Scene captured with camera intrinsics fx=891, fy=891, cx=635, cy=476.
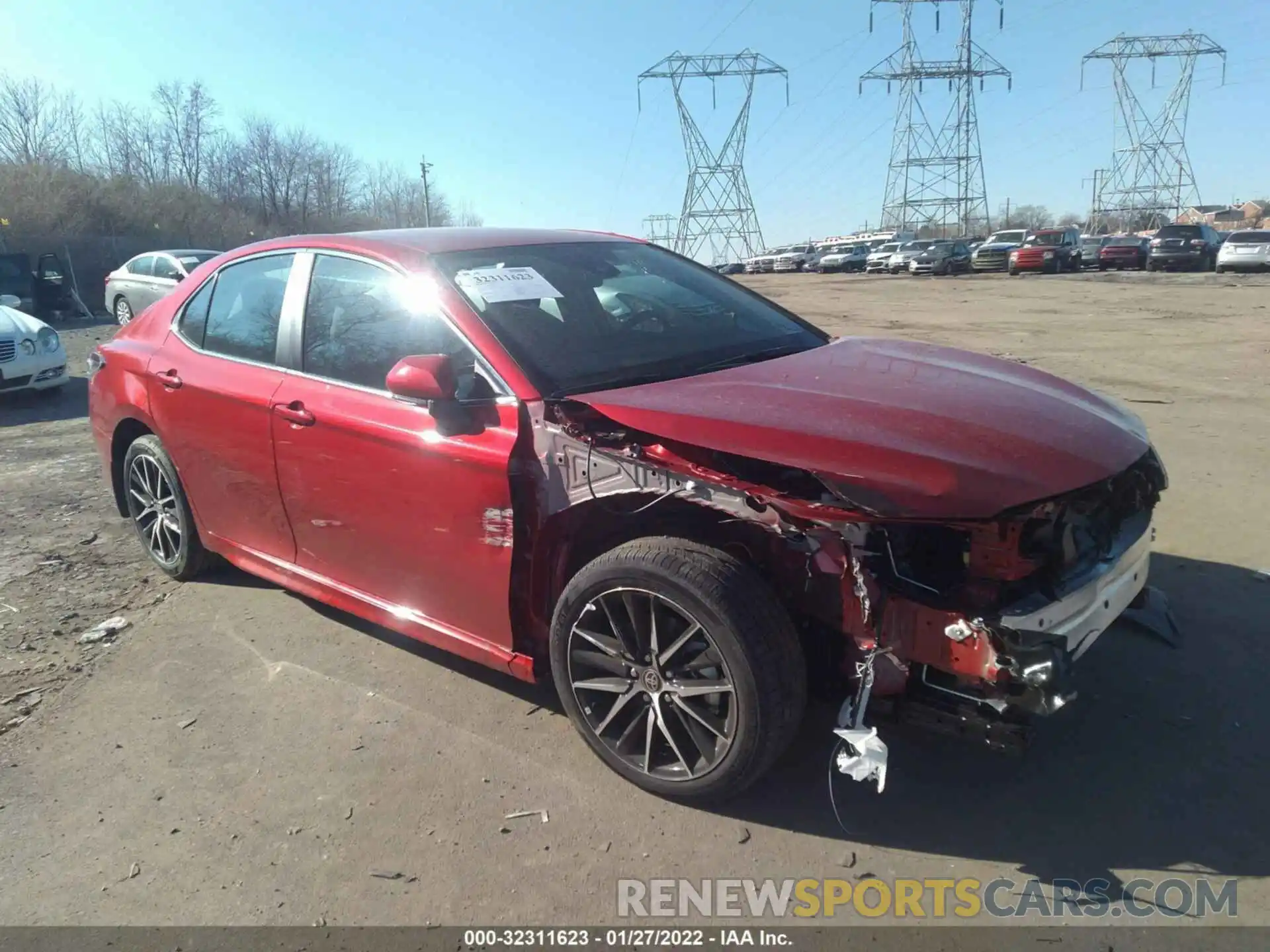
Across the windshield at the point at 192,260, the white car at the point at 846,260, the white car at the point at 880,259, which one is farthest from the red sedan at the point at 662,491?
the white car at the point at 846,260

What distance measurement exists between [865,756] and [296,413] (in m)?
2.39

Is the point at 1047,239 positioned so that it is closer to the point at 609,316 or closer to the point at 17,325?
the point at 17,325

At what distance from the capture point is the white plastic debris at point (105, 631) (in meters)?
3.99

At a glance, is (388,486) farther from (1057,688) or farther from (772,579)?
(1057,688)

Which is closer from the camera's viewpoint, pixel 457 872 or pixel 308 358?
pixel 457 872

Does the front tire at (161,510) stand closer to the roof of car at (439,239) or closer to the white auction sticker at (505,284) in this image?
the roof of car at (439,239)

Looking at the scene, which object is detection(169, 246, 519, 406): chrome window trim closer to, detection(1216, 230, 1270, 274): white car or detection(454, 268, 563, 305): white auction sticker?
detection(454, 268, 563, 305): white auction sticker

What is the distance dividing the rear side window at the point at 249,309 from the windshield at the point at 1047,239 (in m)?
38.2

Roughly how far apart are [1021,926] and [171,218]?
188 ft

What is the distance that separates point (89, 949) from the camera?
228 centimetres

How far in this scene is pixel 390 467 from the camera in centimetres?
311

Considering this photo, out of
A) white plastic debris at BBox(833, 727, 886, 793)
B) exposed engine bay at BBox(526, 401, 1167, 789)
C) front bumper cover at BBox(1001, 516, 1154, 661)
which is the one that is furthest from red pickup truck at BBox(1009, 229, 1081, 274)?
white plastic debris at BBox(833, 727, 886, 793)

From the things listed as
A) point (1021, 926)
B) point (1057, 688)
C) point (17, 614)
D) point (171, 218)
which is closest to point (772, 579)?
point (1057, 688)

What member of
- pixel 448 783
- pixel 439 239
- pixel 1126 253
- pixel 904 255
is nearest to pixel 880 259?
pixel 904 255
